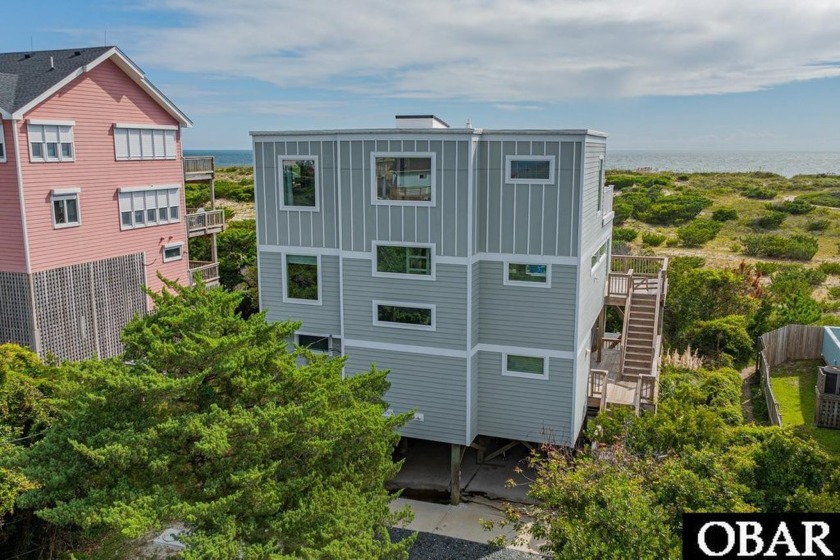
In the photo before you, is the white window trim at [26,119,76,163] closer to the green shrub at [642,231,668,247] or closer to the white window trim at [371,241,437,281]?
the white window trim at [371,241,437,281]

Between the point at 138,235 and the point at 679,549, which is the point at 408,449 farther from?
the point at 138,235

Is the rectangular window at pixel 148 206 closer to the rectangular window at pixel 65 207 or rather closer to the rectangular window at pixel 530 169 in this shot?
the rectangular window at pixel 65 207

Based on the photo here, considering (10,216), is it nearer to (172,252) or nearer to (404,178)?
(172,252)

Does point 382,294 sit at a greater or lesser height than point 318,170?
lesser

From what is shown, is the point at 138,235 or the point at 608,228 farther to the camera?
the point at 138,235

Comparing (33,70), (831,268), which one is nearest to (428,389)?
(33,70)

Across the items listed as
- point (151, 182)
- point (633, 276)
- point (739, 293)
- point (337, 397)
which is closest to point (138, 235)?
point (151, 182)

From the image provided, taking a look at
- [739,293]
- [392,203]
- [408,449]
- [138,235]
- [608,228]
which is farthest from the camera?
[739,293]
